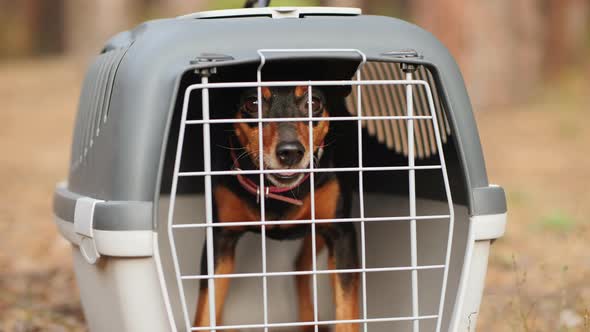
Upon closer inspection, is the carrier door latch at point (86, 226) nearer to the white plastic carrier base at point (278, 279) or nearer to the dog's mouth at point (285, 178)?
the white plastic carrier base at point (278, 279)

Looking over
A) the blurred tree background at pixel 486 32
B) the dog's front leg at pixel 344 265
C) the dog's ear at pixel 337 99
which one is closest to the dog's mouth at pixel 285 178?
the dog's front leg at pixel 344 265

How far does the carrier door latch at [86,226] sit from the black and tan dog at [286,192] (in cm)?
46

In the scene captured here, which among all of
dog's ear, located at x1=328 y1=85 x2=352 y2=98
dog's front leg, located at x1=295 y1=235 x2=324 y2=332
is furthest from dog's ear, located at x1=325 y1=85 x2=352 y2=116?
dog's front leg, located at x1=295 y1=235 x2=324 y2=332

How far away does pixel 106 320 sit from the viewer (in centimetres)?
221

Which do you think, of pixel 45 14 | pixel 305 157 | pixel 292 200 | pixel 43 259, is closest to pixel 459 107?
pixel 305 157

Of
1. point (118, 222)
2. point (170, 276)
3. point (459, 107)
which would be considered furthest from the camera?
point (170, 276)

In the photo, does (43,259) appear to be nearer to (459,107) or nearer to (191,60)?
(191,60)

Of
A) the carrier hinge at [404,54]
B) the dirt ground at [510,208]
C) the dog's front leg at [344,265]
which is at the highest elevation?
Result: the carrier hinge at [404,54]

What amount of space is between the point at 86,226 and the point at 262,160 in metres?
0.45

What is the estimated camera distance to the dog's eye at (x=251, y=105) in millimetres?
2412

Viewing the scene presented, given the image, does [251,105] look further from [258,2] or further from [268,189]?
[258,2]

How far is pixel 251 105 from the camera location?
2.43m

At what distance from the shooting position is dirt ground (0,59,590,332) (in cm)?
292

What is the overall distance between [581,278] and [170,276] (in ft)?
5.11
